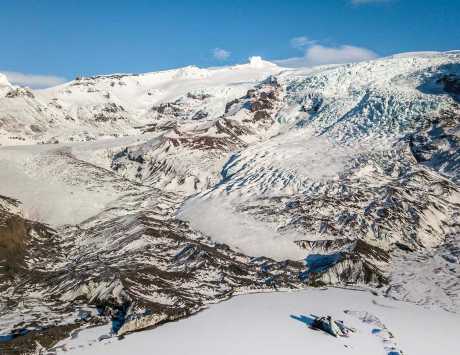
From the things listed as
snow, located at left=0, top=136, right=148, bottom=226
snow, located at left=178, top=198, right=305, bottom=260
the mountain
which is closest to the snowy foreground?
the mountain

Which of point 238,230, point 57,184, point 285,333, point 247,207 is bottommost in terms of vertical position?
point 285,333

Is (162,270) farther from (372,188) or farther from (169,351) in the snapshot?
(372,188)

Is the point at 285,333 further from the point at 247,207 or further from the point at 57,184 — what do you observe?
the point at 57,184

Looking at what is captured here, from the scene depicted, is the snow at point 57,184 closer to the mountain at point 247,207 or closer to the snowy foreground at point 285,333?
the mountain at point 247,207

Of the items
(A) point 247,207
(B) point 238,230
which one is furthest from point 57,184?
(B) point 238,230

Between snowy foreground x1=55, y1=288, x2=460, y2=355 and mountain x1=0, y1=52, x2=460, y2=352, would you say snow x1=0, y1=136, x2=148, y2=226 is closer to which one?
mountain x1=0, y1=52, x2=460, y2=352

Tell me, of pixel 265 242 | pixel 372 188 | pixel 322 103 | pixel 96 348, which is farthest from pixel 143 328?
pixel 322 103
